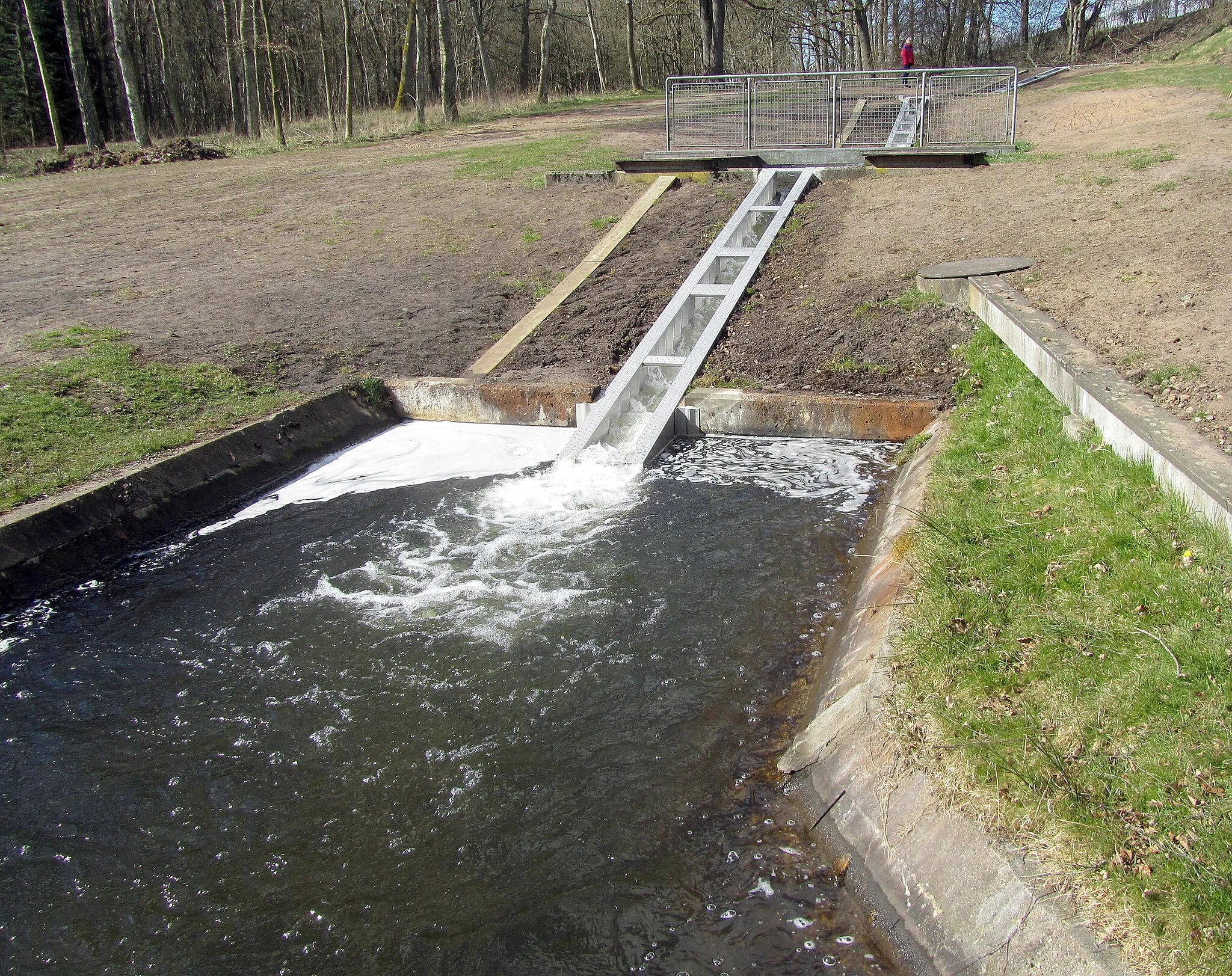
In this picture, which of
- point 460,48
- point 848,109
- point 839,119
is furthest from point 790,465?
point 460,48

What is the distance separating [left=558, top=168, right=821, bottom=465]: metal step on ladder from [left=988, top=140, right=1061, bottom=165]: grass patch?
2.69 metres

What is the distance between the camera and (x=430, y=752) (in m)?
4.48

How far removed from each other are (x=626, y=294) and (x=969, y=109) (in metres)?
6.79

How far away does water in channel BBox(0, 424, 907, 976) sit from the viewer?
3.49 metres

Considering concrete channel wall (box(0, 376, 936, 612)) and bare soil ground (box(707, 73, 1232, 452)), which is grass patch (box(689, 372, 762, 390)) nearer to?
bare soil ground (box(707, 73, 1232, 452))

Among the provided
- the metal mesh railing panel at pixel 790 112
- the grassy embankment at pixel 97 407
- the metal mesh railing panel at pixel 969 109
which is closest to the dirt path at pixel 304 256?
the grassy embankment at pixel 97 407

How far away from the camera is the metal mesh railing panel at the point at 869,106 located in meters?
14.5

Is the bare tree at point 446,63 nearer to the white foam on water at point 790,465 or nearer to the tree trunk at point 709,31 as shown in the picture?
the tree trunk at point 709,31

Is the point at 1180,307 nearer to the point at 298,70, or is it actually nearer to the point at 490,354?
the point at 490,354

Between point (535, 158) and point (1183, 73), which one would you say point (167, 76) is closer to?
point (535, 158)

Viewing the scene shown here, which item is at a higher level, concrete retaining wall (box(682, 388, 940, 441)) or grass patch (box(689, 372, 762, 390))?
grass patch (box(689, 372, 762, 390))

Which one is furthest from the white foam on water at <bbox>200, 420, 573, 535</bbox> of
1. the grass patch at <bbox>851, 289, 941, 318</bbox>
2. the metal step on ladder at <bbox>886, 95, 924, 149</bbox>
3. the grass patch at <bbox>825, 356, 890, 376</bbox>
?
the metal step on ladder at <bbox>886, 95, 924, 149</bbox>

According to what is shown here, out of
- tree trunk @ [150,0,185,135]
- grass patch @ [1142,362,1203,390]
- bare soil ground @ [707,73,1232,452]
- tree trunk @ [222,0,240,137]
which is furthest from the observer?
tree trunk @ [150,0,185,135]

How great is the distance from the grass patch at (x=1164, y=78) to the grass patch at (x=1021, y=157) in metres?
5.47
